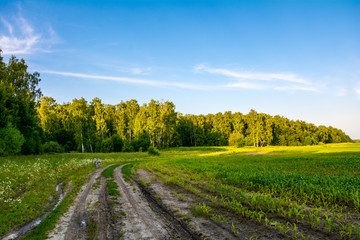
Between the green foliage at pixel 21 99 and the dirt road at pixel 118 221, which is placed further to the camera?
the green foliage at pixel 21 99

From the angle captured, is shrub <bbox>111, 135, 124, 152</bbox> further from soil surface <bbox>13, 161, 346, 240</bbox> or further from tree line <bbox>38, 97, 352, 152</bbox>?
soil surface <bbox>13, 161, 346, 240</bbox>

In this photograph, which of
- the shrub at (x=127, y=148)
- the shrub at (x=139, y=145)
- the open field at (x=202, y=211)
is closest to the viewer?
the open field at (x=202, y=211)

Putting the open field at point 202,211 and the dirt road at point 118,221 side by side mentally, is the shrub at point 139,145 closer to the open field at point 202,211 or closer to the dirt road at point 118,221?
the open field at point 202,211

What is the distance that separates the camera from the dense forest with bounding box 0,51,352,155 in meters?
37.8

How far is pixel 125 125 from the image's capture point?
256 ft

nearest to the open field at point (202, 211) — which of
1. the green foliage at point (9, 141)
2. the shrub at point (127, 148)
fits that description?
the green foliage at point (9, 141)

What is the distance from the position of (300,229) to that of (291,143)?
116706 millimetres

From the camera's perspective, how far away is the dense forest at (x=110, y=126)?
3775 cm

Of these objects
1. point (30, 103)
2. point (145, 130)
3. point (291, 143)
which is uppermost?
point (30, 103)

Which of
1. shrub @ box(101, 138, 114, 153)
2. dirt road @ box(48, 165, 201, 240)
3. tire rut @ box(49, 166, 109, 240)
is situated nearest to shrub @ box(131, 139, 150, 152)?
shrub @ box(101, 138, 114, 153)

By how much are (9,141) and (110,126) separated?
5324 centimetres

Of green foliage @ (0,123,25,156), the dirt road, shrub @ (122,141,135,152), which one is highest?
green foliage @ (0,123,25,156)

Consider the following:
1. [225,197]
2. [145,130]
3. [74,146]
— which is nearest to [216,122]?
[145,130]

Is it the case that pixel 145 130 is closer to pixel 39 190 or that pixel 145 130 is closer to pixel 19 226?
pixel 39 190
